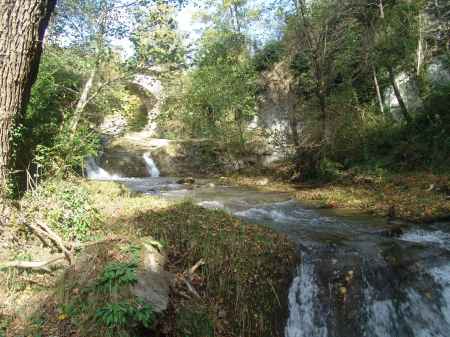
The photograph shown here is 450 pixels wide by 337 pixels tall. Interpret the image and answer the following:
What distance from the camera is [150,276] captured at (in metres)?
3.76

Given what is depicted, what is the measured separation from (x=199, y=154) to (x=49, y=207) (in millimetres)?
13722

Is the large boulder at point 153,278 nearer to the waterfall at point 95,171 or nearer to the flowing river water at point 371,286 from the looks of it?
the flowing river water at point 371,286

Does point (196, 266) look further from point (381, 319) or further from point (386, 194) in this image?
point (386, 194)

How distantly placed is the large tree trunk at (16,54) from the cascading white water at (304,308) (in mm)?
4531

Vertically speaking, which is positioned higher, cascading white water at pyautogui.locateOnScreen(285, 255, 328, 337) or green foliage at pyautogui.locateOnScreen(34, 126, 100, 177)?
green foliage at pyautogui.locateOnScreen(34, 126, 100, 177)

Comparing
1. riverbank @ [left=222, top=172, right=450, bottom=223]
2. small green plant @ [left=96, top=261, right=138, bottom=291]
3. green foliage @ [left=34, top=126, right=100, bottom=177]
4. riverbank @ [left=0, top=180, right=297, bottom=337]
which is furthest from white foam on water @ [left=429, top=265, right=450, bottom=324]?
green foliage @ [left=34, top=126, right=100, bottom=177]

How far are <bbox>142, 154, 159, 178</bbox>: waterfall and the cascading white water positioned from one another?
13.8 meters

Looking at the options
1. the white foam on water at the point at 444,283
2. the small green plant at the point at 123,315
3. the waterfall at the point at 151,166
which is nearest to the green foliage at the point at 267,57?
the waterfall at the point at 151,166

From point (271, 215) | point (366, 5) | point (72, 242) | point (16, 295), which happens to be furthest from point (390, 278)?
point (366, 5)

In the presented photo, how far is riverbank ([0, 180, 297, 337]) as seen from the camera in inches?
134

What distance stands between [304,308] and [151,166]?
48.7ft

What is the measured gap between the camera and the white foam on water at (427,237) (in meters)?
5.99

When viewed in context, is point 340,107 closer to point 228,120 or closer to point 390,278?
point 228,120

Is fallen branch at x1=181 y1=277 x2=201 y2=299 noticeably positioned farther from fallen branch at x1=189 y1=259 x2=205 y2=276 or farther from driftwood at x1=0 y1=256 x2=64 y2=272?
driftwood at x1=0 y1=256 x2=64 y2=272
